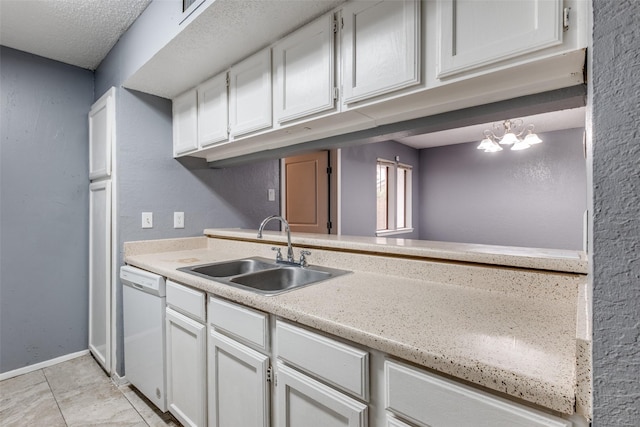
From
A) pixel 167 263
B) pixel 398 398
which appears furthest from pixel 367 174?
pixel 398 398

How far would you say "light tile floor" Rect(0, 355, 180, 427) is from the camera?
1758mm

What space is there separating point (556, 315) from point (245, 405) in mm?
1150

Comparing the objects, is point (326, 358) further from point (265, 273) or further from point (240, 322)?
point (265, 273)

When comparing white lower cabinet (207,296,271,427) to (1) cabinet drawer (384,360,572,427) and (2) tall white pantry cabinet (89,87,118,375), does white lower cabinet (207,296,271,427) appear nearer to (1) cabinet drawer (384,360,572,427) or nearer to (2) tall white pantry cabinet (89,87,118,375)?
(1) cabinet drawer (384,360,572,427)

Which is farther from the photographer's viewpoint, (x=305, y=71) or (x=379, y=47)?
(x=305, y=71)

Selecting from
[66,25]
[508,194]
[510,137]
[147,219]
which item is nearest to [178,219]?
[147,219]

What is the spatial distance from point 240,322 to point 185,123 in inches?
66.2

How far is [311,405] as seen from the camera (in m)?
0.99

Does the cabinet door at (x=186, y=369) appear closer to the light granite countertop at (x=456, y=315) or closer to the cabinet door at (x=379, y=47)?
the light granite countertop at (x=456, y=315)

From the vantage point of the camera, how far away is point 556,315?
3.06 ft

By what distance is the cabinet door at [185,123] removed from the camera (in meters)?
2.20

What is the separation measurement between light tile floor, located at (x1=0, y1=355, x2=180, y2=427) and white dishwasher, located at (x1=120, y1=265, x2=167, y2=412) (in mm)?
91

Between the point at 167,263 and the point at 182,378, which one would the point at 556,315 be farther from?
the point at 167,263

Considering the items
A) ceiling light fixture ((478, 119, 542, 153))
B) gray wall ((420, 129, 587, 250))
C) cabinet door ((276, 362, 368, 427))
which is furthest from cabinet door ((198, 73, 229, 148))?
gray wall ((420, 129, 587, 250))
